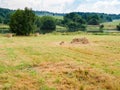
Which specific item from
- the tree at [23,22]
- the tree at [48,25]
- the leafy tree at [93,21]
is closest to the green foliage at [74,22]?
the tree at [48,25]

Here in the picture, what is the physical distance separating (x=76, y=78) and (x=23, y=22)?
4084cm

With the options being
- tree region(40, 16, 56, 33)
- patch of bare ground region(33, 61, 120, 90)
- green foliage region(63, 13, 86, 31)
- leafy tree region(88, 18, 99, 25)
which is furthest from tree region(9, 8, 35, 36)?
leafy tree region(88, 18, 99, 25)

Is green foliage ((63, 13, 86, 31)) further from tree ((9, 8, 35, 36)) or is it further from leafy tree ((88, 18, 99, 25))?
tree ((9, 8, 35, 36))

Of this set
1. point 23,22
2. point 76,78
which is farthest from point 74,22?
point 76,78

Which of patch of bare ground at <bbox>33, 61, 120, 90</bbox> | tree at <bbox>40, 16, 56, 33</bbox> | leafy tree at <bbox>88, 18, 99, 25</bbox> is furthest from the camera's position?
leafy tree at <bbox>88, 18, 99, 25</bbox>

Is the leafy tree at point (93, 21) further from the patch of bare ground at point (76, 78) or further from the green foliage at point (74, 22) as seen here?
the patch of bare ground at point (76, 78)

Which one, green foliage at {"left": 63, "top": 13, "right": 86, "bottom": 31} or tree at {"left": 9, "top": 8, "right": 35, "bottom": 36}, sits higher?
tree at {"left": 9, "top": 8, "right": 35, "bottom": 36}

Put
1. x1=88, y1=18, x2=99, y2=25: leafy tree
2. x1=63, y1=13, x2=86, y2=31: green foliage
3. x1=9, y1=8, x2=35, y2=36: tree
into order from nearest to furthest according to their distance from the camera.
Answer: x1=9, y1=8, x2=35, y2=36: tree, x1=63, y1=13, x2=86, y2=31: green foliage, x1=88, y1=18, x2=99, y2=25: leafy tree

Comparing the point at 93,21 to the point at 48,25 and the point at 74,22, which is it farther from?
the point at 48,25

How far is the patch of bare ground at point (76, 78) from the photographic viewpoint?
13.1 metres

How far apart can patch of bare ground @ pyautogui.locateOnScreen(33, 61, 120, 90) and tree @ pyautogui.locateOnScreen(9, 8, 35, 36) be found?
37785 millimetres

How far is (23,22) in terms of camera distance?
53.8 metres

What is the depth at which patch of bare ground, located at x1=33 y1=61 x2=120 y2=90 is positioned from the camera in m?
13.1

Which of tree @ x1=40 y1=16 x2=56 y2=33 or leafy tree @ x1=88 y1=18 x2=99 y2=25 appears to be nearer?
tree @ x1=40 y1=16 x2=56 y2=33
